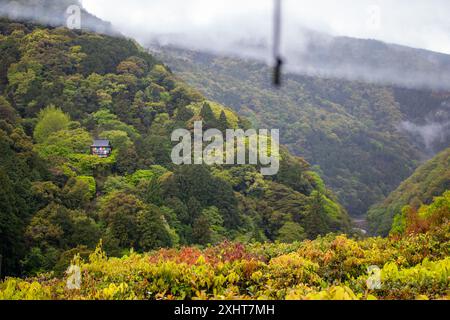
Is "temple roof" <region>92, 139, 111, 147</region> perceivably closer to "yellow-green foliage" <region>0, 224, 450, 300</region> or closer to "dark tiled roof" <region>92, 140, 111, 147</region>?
"dark tiled roof" <region>92, 140, 111, 147</region>

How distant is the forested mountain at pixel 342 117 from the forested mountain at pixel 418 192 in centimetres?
1987

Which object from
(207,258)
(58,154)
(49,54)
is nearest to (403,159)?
(49,54)

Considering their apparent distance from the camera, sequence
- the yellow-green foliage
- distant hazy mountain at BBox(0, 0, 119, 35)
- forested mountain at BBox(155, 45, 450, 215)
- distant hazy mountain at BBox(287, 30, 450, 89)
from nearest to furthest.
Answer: the yellow-green foliage
distant hazy mountain at BBox(0, 0, 119, 35)
forested mountain at BBox(155, 45, 450, 215)
distant hazy mountain at BBox(287, 30, 450, 89)

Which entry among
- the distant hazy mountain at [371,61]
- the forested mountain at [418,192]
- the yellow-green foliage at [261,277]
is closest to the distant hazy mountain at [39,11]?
the forested mountain at [418,192]

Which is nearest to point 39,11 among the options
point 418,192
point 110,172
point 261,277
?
point 110,172

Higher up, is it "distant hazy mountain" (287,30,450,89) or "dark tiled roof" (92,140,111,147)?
"distant hazy mountain" (287,30,450,89)

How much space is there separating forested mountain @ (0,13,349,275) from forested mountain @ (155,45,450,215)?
46.7 meters

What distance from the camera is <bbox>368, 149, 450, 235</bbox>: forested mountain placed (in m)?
52.3

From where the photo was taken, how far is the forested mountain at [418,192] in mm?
52312

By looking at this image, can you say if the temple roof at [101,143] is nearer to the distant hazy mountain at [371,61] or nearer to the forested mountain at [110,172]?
the forested mountain at [110,172]

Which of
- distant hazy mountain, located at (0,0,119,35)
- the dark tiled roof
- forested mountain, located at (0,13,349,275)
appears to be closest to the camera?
forested mountain, located at (0,13,349,275)

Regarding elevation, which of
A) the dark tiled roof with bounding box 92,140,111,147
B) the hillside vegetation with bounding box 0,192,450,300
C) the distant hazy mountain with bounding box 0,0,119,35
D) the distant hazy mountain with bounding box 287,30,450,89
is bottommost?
the hillside vegetation with bounding box 0,192,450,300

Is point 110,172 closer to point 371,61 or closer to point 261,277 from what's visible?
point 261,277

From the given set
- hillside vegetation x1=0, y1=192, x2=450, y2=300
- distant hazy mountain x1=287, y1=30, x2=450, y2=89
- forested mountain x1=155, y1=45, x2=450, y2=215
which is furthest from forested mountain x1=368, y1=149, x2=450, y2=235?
distant hazy mountain x1=287, y1=30, x2=450, y2=89
